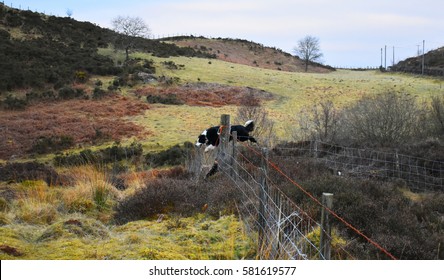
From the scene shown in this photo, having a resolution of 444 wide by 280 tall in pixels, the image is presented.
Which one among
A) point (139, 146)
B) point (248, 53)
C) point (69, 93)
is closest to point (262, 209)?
point (139, 146)

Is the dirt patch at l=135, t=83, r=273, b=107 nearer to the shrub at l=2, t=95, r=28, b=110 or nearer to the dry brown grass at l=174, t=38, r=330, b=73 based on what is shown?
the shrub at l=2, t=95, r=28, b=110

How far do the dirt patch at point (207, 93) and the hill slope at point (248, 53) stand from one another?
22103 mm

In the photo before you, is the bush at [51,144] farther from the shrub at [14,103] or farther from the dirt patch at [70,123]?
the shrub at [14,103]

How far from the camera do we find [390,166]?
14578 mm

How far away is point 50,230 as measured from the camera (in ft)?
20.2

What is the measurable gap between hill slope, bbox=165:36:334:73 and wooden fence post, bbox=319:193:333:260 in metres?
54.9

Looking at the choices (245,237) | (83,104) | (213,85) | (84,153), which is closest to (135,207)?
(245,237)

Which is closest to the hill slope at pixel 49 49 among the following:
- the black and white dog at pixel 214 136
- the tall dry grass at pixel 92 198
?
the black and white dog at pixel 214 136

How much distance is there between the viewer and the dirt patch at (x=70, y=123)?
2344 cm

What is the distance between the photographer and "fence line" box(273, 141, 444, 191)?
13.7 meters

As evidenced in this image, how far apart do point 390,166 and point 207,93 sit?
21.8m

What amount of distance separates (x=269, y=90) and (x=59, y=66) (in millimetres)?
16655

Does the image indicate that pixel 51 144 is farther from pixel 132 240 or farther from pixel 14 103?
pixel 132 240

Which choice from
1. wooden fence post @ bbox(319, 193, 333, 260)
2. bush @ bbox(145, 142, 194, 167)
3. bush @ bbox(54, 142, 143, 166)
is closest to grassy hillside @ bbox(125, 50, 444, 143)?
bush @ bbox(54, 142, 143, 166)
